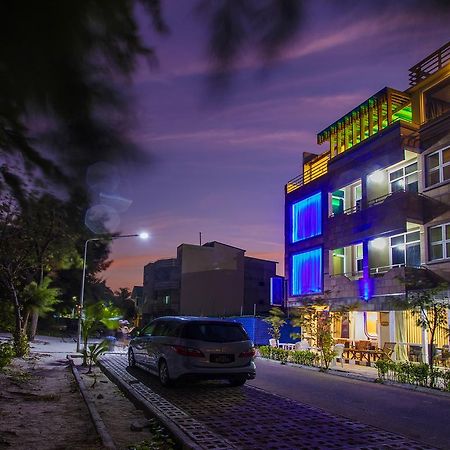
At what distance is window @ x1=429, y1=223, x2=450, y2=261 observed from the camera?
20000mm

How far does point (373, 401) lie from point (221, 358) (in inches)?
141

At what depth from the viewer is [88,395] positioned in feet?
35.2

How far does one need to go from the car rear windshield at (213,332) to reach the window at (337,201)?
16214mm

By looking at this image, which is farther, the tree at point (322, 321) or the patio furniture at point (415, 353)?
the patio furniture at point (415, 353)

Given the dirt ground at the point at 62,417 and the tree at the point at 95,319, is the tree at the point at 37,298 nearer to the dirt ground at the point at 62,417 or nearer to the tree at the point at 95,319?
the tree at the point at 95,319

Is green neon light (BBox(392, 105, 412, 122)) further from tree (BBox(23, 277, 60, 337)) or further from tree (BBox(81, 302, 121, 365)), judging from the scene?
tree (BBox(23, 277, 60, 337))

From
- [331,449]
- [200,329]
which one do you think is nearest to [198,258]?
[200,329]

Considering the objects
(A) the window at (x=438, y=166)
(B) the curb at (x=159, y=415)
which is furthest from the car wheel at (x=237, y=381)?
(A) the window at (x=438, y=166)

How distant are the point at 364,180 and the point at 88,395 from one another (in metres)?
18.0

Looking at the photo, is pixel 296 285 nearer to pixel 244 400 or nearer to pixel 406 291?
pixel 406 291

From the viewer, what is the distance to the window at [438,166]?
20.3 metres

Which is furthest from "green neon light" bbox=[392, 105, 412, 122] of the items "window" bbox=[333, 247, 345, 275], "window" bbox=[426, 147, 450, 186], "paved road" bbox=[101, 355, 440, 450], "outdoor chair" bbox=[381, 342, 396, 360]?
"paved road" bbox=[101, 355, 440, 450]

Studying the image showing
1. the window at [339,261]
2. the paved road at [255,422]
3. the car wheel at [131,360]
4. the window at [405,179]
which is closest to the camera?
the paved road at [255,422]

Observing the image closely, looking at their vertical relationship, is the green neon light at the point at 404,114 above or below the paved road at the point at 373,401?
above
